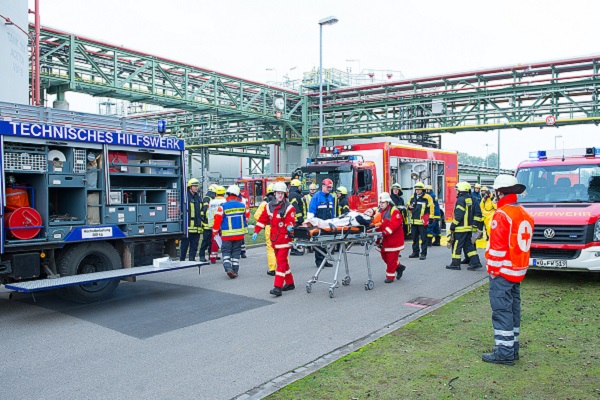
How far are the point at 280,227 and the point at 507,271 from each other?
421 centimetres

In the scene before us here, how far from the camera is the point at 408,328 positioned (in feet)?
20.8

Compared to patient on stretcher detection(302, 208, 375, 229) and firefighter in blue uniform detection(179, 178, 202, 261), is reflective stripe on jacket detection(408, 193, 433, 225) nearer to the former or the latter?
patient on stretcher detection(302, 208, 375, 229)

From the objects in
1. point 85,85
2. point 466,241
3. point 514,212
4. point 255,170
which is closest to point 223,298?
point 514,212

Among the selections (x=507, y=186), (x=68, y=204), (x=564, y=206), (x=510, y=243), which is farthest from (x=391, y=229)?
(x=68, y=204)

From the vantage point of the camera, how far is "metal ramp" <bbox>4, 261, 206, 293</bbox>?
265 inches

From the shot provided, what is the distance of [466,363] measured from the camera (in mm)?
5070

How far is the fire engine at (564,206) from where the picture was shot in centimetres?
852

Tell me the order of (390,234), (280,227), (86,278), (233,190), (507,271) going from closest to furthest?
(507,271) < (86,278) < (280,227) < (390,234) < (233,190)

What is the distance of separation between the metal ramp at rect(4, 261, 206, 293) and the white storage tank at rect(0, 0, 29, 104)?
622 centimetres

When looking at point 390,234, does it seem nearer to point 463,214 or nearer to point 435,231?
point 463,214

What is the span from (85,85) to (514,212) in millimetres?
17281

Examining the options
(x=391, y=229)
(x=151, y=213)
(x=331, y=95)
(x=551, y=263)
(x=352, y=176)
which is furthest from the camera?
(x=331, y=95)

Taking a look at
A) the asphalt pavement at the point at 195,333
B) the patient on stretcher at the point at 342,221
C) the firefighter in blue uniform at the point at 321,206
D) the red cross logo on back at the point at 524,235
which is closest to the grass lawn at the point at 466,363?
the asphalt pavement at the point at 195,333

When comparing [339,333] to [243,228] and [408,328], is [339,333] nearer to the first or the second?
[408,328]
